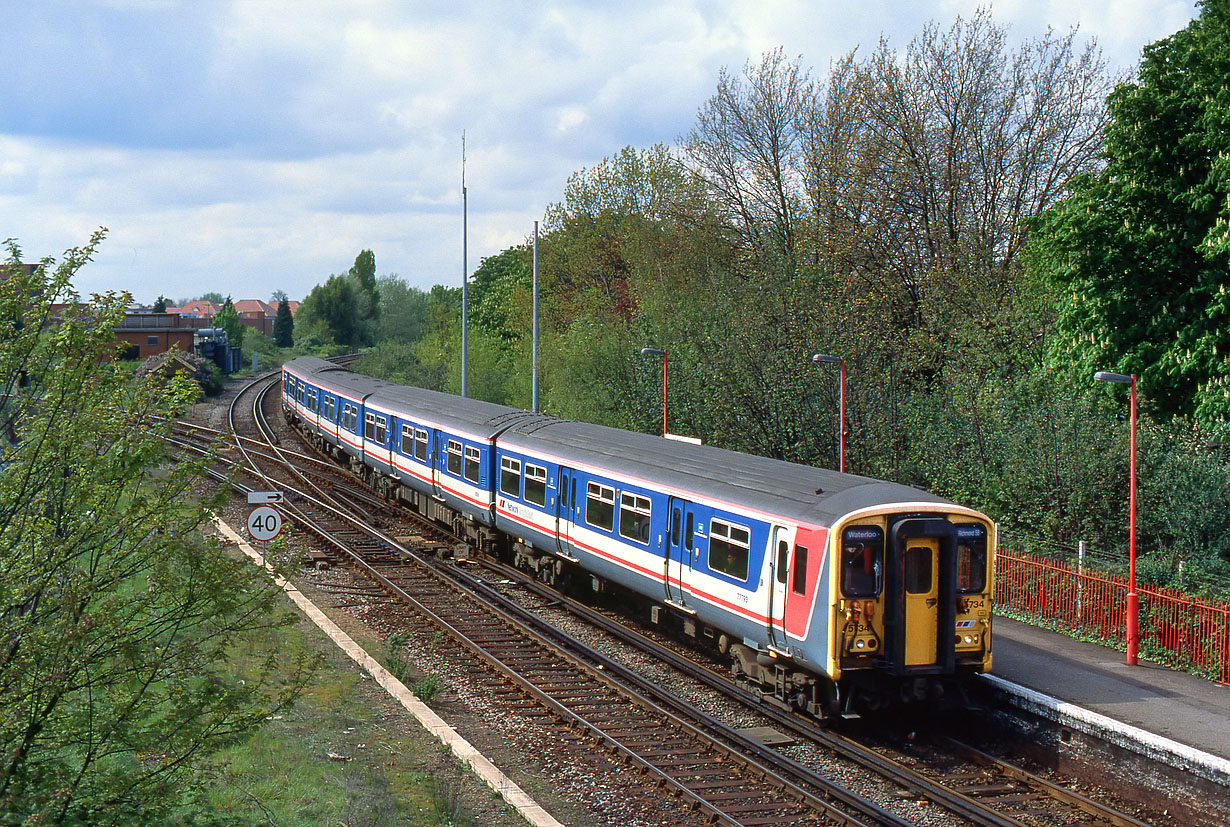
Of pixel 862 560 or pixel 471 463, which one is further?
pixel 471 463

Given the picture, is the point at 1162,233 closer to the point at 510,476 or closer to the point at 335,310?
the point at 510,476

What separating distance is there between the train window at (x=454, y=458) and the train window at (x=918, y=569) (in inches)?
519

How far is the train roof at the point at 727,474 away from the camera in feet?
43.1

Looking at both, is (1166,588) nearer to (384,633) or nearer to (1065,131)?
(384,633)

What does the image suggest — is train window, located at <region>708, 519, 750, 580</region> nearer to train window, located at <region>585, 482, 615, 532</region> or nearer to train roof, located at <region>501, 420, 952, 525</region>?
train roof, located at <region>501, 420, 952, 525</region>

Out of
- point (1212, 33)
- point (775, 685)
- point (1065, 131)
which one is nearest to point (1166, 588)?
point (775, 685)

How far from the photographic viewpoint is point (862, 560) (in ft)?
41.0

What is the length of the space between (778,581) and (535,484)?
25.8ft

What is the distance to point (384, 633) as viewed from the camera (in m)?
17.9

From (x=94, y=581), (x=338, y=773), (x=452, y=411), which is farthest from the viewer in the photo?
(x=452, y=411)

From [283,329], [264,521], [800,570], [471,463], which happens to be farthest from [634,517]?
[283,329]

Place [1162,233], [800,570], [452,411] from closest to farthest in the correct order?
[800,570], [1162,233], [452,411]

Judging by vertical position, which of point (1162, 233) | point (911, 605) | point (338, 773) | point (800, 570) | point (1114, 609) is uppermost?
point (1162, 233)

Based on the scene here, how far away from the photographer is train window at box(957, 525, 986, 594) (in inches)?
508
